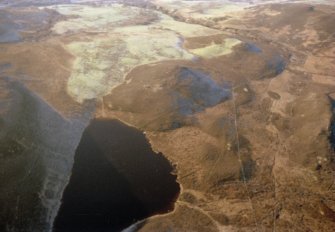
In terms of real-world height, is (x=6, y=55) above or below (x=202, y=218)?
above

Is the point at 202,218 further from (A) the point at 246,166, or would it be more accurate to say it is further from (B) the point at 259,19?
(B) the point at 259,19

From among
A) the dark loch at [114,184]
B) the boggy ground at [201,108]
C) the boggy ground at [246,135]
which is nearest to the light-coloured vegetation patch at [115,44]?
the boggy ground at [201,108]

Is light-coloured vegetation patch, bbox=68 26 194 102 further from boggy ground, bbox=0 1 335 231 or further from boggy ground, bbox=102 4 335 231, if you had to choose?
boggy ground, bbox=102 4 335 231

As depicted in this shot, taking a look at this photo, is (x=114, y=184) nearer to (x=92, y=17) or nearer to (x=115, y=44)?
(x=115, y=44)

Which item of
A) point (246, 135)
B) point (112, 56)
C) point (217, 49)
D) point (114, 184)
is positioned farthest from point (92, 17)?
point (114, 184)

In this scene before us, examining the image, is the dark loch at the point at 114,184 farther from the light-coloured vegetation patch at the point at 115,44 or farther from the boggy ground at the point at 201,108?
the light-coloured vegetation patch at the point at 115,44

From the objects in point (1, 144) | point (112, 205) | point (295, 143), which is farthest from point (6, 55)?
A: point (295, 143)
